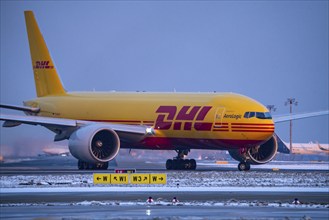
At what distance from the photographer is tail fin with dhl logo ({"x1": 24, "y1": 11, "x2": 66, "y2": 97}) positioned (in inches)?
2557

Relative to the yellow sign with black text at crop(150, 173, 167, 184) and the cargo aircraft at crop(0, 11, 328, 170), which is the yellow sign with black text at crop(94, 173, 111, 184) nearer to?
the yellow sign with black text at crop(150, 173, 167, 184)

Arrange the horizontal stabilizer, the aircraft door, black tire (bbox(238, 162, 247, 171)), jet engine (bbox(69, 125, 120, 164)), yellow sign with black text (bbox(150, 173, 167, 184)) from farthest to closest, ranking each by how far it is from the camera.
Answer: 1. the horizontal stabilizer
2. black tire (bbox(238, 162, 247, 171))
3. the aircraft door
4. jet engine (bbox(69, 125, 120, 164))
5. yellow sign with black text (bbox(150, 173, 167, 184))

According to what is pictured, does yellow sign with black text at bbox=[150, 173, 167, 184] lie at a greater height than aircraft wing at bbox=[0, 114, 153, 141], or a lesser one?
lesser

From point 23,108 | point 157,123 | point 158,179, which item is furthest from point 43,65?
point 158,179

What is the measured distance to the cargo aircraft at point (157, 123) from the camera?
54.1m

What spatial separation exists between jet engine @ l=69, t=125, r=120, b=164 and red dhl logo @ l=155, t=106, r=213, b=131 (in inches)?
154

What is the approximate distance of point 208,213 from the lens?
87.4ft

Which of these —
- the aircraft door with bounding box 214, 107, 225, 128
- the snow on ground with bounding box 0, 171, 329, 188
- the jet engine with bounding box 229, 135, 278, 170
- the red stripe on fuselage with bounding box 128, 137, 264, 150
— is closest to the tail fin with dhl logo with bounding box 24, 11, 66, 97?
the red stripe on fuselage with bounding box 128, 137, 264, 150

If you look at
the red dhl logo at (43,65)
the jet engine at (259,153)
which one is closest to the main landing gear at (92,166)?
the jet engine at (259,153)

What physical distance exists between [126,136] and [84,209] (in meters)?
29.2

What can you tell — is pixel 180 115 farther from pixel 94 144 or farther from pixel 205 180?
pixel 205 180

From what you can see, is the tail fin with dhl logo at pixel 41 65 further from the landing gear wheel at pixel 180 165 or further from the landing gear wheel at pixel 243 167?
the landing gear wheel at pixel 243 167

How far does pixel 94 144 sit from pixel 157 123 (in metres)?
4.80

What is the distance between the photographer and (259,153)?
58.4 m
